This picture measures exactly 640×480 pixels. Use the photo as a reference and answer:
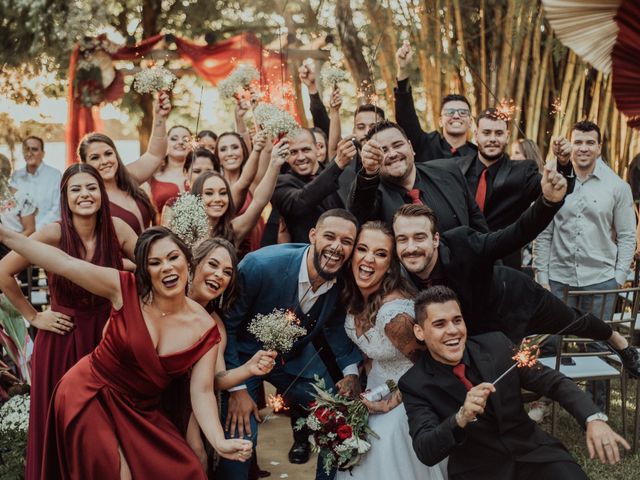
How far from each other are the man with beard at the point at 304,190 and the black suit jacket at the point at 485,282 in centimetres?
66

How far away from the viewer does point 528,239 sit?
3129mm

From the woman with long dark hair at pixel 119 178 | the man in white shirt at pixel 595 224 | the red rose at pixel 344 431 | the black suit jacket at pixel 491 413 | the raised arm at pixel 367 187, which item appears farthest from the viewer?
the man in white shirt at pixel 595 224

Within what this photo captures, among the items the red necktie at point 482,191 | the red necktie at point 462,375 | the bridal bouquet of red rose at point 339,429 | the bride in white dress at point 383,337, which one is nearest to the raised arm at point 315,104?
the red necktie at point 482,191

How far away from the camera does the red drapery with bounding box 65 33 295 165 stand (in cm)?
743

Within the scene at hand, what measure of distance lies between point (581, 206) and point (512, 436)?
90.7 inches

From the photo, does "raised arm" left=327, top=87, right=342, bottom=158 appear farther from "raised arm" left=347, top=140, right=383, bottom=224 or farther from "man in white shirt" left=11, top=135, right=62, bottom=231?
"man in white shirt" left=11, top=135, right=62, bottom=231

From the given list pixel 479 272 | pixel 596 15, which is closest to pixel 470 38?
pixel 479 272

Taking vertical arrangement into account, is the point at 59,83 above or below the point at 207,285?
above

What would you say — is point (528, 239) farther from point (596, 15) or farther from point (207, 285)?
point (596, 15)

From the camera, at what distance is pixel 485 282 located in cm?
345

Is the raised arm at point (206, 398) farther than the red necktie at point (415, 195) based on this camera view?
No

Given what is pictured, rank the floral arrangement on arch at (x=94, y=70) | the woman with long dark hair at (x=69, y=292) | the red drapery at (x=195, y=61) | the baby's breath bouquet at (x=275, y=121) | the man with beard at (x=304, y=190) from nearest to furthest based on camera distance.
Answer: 1. the woman with long dark hair at (x=69, y=292)
2. the man with beard at (x=304, y=190)
3. the baby's breath bouquet at (x=275, y=121)
4. the red drapery at (x=195, y=61)
5. the floral arrangement on arch at (x=94, y=70)

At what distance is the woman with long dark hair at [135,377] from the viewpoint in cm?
282

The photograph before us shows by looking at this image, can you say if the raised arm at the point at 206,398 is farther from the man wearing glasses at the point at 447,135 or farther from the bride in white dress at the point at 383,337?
the man wearing glasses at the point at 447,135
